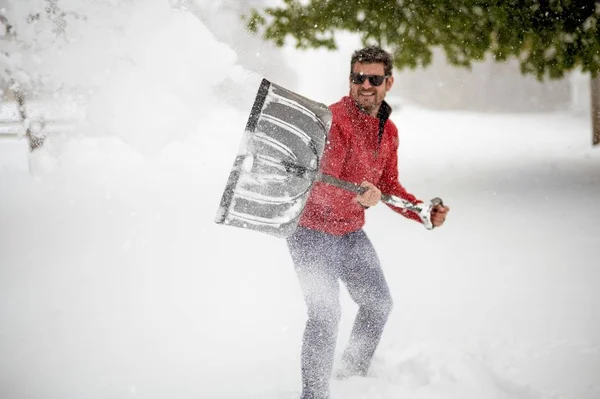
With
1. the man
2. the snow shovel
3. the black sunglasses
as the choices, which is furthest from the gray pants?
the black sunglasses

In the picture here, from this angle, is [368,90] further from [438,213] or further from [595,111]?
[595,111]

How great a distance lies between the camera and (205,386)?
2342 mm

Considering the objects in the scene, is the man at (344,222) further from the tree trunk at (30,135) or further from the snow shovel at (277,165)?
the tree trunk at (30,135)

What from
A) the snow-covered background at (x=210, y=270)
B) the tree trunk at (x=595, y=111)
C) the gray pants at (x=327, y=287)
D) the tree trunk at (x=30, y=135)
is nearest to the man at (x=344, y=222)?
the gray pants at (x=327, y=287)

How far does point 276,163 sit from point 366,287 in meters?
0.73

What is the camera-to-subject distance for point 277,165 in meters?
1.84

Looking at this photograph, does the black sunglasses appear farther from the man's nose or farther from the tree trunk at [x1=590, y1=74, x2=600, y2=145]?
the tree trunk at [x1=590, y1=74, x2=600, y2=145]

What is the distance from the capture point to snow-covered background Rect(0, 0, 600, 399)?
2.40m

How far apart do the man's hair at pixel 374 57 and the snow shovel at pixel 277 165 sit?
303mm

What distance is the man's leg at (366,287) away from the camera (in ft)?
6.64

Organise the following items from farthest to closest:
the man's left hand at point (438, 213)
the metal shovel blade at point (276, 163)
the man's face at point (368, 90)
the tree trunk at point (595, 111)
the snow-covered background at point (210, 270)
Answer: the tree trunk at point (595, 111) < the snow-covered background at point (210, 270) < the man's left hand at point (438, 213) < the man's face at point (368, 90) < the metal shovel blade at point (276, 163)

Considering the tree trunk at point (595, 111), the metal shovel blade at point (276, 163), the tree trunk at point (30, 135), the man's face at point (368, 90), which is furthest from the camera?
the tree trunk at point (595, 111)

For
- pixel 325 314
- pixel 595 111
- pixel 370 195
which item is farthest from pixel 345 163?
pixel 595 111

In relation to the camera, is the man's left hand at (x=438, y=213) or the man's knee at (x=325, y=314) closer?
the man's knee at (x=325, y=314)
